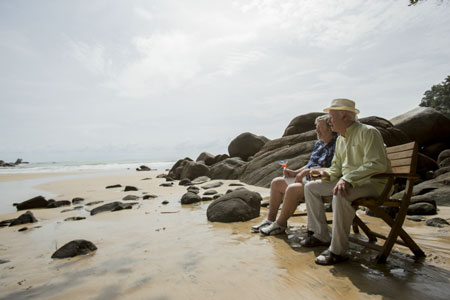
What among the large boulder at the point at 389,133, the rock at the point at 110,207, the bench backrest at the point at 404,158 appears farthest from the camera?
the large boulder at the point at 389,133

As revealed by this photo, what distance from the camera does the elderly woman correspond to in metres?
4.47

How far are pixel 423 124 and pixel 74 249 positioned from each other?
1632 cm

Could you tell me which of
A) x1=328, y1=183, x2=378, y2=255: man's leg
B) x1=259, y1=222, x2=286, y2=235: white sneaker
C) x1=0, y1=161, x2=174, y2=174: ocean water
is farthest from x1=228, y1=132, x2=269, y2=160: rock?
x1=328, y1=183, x2=378, y2=255: man's leg

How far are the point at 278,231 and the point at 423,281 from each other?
216 centimetres

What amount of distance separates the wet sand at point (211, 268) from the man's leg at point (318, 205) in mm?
243

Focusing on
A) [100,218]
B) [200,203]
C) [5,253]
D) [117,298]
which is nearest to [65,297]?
[117,298]

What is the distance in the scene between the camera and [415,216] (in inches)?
220

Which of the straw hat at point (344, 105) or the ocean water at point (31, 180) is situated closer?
the straw hat at point (344, 105)

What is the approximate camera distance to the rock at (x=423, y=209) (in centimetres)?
583

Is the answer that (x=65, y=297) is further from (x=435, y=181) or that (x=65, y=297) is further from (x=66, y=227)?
(x=435, y=181)

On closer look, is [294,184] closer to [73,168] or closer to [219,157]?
[219,157]

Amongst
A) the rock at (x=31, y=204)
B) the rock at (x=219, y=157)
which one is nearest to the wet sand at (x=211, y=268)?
the rock at (x=31, y=204)

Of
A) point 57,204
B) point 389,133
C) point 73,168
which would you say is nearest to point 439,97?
point 389,133

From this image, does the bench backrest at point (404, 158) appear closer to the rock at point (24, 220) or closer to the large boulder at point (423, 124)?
the rock at point (24, 220)
